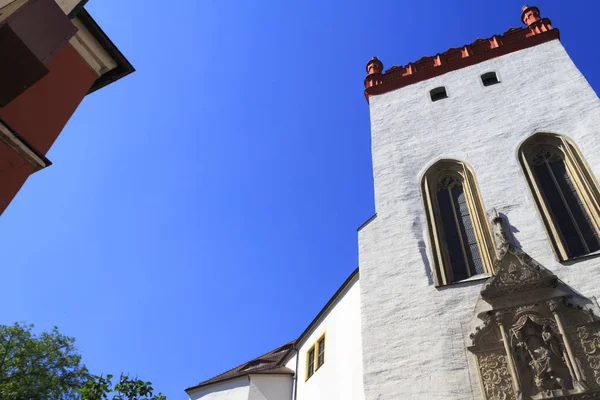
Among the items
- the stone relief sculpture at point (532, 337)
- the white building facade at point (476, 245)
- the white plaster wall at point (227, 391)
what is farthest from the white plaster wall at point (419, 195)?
the white plaster wall at point (227, 391)

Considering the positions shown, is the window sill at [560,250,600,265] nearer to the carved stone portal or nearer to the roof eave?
the carved stone portal

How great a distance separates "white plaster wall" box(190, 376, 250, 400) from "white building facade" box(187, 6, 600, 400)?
6cm

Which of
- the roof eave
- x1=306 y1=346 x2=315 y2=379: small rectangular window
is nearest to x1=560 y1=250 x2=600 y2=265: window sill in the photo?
x1=306 y1=346 x2=315 y2=379: small rectangular window

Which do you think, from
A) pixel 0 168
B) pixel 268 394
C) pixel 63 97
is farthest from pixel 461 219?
pixel 0 168

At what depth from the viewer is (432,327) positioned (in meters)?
8.28

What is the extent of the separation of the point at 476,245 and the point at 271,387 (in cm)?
653

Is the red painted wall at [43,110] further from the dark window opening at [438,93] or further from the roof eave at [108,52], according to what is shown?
the dark window opening at [438,93]

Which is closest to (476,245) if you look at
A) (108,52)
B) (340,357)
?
(340,357)

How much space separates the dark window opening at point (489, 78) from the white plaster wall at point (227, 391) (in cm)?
985

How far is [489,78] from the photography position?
13.2 m

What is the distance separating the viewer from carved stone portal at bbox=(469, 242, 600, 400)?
681 cm

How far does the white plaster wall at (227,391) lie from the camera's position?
13.4m

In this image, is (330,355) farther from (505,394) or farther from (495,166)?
(495,166)

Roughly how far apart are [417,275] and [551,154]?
3.91 meters
